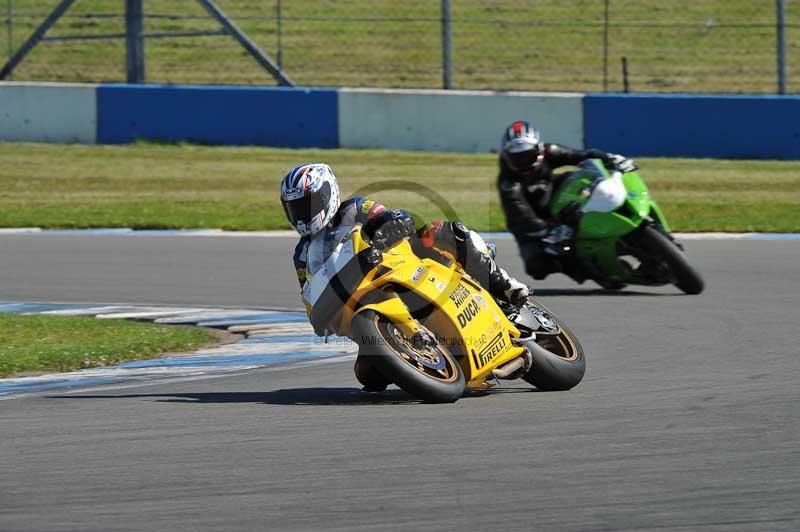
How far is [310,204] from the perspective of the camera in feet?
23.6

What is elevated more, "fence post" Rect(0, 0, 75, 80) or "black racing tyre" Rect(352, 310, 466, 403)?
"fence post" Rect(0, 0, 75, 80)

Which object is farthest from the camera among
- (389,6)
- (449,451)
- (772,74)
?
(389,6)

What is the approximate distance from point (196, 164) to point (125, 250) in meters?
6.04

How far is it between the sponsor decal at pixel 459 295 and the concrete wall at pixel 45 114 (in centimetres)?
1433

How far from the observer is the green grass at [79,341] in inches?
350

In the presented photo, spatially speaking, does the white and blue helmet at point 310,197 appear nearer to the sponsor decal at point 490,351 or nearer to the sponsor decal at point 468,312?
the sponsor decal at point 468,312

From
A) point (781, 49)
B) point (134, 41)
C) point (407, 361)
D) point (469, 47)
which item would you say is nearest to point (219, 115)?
point (134, 41)

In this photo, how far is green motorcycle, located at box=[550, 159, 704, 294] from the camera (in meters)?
11.3

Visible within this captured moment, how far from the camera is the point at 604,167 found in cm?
1183

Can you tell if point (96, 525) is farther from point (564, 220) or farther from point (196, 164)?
point (196, 164)

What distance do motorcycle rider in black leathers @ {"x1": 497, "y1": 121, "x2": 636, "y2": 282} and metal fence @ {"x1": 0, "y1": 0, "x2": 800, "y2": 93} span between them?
8484mm

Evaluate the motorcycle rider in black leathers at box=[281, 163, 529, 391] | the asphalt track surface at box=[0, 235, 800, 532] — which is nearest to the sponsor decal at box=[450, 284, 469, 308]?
the motorcycle rider in black leathers at box=[281, 163, 529, 391]

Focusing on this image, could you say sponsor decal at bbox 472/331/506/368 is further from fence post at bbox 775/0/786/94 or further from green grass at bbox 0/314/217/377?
fence post at bbox 775/0/786/94

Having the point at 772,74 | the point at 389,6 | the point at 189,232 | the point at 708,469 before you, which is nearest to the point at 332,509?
the point at 708,469
